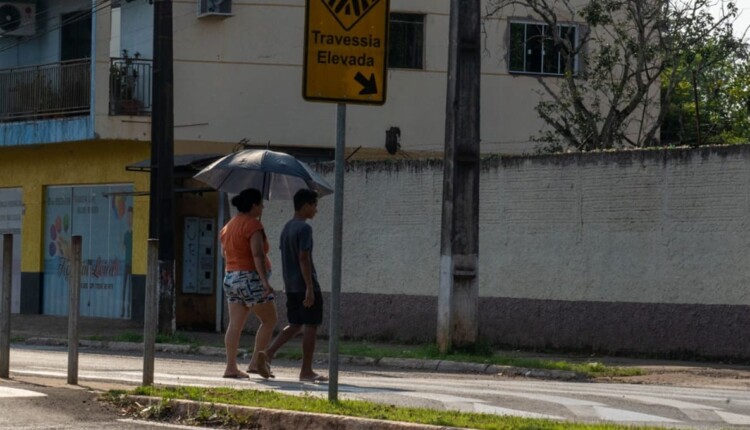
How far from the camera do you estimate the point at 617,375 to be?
1540 centimetres

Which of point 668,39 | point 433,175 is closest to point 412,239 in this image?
point 433,175

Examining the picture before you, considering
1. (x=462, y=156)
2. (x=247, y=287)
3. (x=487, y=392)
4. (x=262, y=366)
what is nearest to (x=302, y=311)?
(x=247, y=287)

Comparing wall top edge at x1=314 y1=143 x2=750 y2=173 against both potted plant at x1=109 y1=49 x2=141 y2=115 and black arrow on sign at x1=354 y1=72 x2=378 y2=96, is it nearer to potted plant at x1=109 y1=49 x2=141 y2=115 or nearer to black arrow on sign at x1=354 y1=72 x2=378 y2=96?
potted plant at x1=109 y1=49 x2=141 y2=115

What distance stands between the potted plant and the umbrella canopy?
9478 mm

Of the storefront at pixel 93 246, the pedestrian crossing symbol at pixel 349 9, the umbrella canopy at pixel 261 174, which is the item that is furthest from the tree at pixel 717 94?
the pedestrian crossing symbol at pixel 349 9

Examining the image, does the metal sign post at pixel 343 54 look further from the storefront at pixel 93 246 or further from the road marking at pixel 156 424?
the storefront at pixel 93 246

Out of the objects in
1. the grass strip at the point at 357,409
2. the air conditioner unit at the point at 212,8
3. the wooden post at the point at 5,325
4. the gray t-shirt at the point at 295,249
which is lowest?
the grass strip at the point at 357,409

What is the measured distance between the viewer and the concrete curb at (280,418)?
28.9 feet

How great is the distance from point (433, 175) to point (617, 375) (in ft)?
19.0

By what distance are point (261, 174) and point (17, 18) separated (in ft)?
49.6

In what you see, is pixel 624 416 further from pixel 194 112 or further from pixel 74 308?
pixel 194 112

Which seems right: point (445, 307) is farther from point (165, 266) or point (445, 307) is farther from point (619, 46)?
point (619, 46)

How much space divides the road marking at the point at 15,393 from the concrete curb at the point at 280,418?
1.00m

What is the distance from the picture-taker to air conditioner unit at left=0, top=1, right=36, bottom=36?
29656 mm
